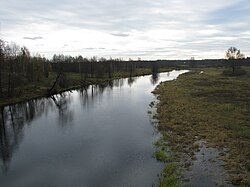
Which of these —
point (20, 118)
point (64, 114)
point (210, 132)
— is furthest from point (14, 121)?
point (210, 132)

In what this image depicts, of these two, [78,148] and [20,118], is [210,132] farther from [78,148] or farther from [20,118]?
[20,118]

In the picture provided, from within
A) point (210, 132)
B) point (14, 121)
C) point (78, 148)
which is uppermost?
point (210, 132)

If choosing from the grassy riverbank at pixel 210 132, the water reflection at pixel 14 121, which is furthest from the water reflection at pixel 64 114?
the grassy riverbank at pixel 210 132

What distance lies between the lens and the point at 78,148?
21547 millimetres

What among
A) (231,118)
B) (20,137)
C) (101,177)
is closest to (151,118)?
(231,118)

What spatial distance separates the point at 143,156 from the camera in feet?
62.6

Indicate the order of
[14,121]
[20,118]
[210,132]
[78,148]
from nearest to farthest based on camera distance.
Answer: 1. [78,148]
2. [210,132]
3. [14,121]
4. [20,118]

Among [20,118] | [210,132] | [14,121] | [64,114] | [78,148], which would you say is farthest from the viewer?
[64,114]

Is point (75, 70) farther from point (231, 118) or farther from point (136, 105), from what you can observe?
point (231, 118)

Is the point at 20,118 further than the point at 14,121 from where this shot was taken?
Yes

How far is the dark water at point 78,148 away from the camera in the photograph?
634 inches

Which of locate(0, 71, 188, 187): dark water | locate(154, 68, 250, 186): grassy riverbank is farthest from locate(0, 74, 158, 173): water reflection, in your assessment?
locate(154, 68, 250, 186): grassy riverbank

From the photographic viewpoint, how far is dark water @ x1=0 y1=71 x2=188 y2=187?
16.1m

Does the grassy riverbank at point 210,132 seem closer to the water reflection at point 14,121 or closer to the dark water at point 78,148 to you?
the dark water at point 78,148
